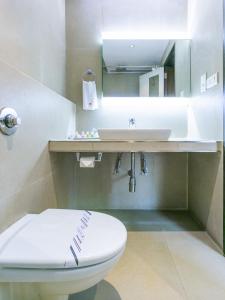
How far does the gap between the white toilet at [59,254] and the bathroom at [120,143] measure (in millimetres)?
15

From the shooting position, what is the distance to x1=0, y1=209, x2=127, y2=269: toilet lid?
78cm

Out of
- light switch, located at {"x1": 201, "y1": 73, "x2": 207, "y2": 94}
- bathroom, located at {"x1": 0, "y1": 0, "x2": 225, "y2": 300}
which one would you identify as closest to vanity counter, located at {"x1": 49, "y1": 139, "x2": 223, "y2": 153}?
bathroom, located at {"x1": 0, "y1": 0, "x2": 225, "y2": 300}

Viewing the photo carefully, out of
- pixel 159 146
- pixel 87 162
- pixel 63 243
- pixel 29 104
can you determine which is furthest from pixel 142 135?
pixel 63 243

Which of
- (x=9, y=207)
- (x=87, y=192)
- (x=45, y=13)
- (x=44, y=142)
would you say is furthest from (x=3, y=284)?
(x=45, y=13)

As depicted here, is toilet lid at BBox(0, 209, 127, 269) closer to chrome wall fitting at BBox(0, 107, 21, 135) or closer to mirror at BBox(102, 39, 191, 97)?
chrome wall fitting at BBox(0, 107, 21, 135)

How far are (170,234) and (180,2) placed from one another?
7.15 ft

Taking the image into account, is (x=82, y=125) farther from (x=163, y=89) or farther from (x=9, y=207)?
(x=9, y=207)

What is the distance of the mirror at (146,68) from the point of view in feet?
7.68

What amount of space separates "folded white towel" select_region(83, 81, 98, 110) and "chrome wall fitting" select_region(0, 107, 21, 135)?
129cm

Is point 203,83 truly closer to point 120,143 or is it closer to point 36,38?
point 120,143

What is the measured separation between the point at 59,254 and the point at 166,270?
914 mm

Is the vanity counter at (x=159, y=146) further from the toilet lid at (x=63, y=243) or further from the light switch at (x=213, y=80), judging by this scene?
the toilet lid at (x=63, y=243)

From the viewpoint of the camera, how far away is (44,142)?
1.57 metres

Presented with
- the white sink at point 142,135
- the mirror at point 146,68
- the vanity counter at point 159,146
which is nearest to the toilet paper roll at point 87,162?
the vanity counter at point 159,146
